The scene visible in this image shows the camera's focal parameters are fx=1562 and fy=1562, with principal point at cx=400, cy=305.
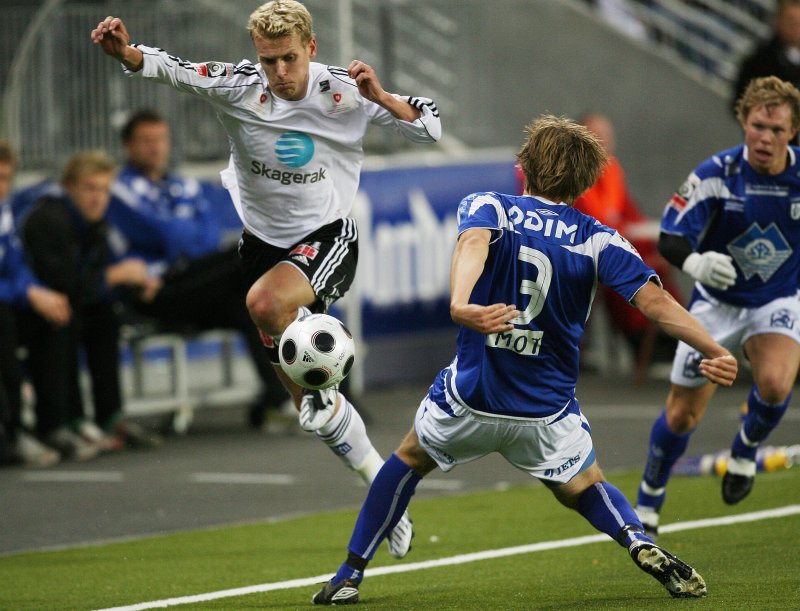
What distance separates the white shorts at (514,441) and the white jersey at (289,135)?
1449 millimetres

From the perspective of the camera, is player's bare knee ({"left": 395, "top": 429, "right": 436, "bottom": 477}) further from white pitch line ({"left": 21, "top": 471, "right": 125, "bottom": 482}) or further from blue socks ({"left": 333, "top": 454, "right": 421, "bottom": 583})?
white pitch line ({"left": 21, "top": 471, "right": 125, "bottom": 482})

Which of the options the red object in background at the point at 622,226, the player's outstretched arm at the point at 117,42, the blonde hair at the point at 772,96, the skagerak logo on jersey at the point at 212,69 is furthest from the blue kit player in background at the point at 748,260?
the red object in background at the point at 622,226

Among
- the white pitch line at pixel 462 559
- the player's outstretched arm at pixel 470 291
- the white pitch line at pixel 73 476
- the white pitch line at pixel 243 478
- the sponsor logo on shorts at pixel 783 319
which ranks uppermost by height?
the player's outstretched arm at pixel 470 291

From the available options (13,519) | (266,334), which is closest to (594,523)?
(266,334)

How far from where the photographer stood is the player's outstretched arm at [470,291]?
5211 millimetres

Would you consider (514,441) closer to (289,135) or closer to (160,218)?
(289,135)

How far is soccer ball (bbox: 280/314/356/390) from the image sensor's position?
6789 mm

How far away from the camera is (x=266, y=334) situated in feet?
24.3

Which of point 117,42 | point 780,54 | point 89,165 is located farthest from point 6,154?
point 780,54

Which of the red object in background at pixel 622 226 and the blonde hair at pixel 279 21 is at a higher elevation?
the blonde hair at pixel 279 21

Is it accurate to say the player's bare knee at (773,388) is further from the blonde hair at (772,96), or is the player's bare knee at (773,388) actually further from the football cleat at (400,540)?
the football cleat at (400,540)

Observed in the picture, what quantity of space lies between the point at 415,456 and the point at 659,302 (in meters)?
1.16

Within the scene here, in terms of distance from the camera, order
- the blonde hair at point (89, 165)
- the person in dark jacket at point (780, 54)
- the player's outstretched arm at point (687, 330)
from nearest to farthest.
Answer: the player's outstretched arm at point (687, 330), the blonde hair at point (89, 165), the person in dark jacket at point (780, 54)

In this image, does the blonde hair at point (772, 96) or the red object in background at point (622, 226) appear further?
the red object in background at point (622, 226)
